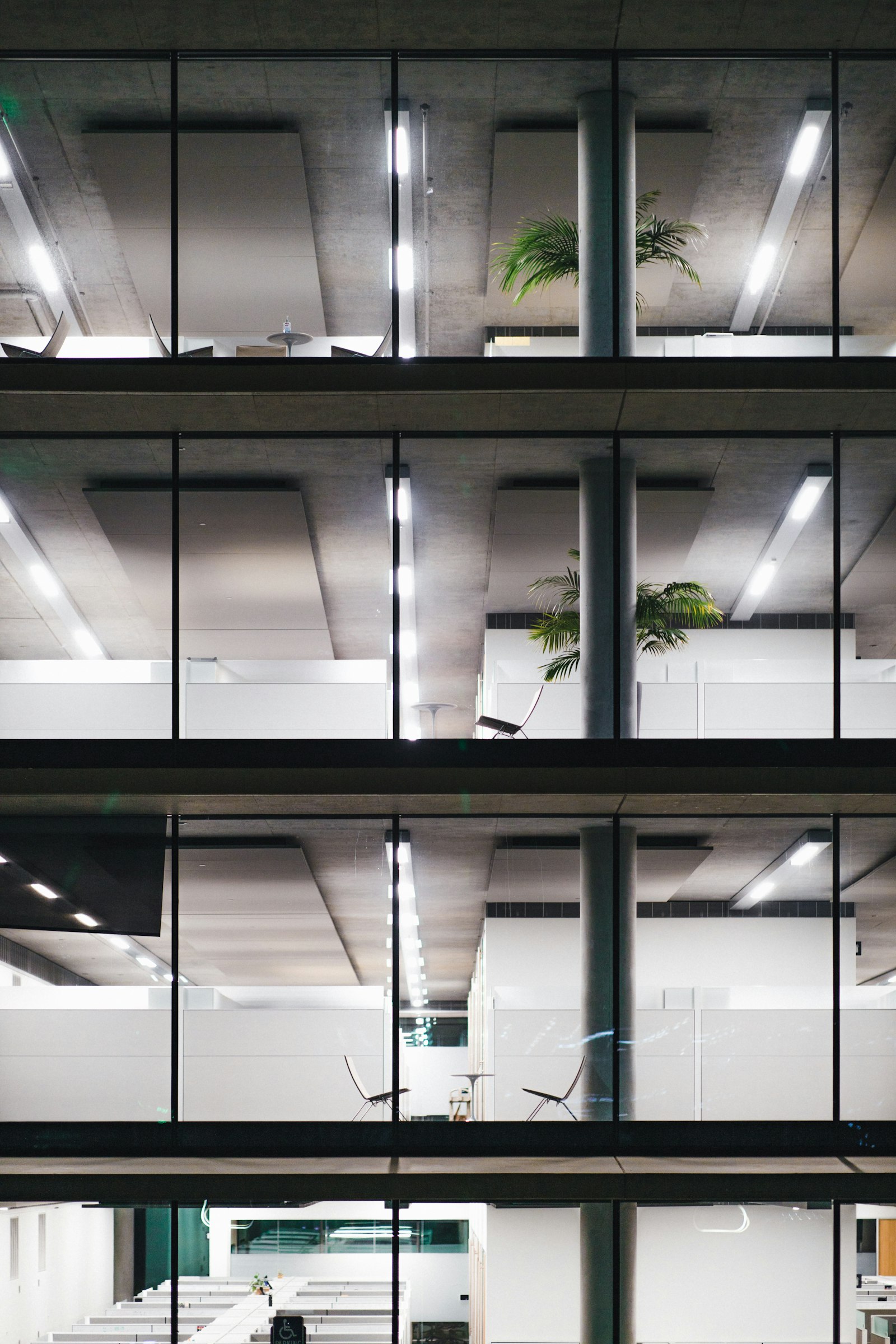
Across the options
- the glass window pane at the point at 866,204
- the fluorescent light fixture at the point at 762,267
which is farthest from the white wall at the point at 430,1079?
the fluorescent light fixture at the point at 762,267

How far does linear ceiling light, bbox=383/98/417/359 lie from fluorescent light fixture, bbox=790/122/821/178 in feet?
10.1

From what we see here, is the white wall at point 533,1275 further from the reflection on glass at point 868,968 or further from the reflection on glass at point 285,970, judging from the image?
the reflection on glass at point 868,968

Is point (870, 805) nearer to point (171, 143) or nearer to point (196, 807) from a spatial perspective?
point (196, 807)

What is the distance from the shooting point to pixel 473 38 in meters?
10.7

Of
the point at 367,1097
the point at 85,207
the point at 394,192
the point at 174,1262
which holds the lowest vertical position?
the point at 174,1262

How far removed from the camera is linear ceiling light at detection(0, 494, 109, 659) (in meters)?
11.4

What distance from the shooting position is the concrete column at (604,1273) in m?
10.1

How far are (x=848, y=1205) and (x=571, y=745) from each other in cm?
380

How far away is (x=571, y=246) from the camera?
11.1 metres

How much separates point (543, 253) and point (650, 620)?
3.05m

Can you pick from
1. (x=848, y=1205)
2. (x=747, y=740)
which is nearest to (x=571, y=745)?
(x=747, y=740)

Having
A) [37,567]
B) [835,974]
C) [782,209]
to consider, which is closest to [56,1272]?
[37,567]

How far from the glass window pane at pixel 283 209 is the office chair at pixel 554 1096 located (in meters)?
5.58

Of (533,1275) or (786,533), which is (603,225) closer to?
(786,533)
